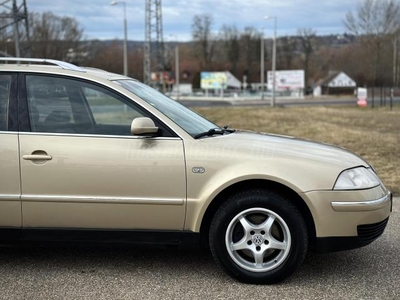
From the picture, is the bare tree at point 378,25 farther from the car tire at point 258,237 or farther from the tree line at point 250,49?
the car tire at point 258,237

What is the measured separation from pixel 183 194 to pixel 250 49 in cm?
→ 9502

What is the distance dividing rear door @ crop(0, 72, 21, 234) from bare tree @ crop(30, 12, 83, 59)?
5031cm

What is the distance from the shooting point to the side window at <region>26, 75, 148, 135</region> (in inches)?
146

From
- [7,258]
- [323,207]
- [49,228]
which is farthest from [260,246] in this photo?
[7,258]

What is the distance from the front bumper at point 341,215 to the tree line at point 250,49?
27428 millimetres

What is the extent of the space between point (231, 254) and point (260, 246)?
0.76 feet

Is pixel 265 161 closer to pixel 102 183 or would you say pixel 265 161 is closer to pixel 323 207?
pixel 323 207

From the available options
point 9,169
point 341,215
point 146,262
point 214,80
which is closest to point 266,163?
point 341,215

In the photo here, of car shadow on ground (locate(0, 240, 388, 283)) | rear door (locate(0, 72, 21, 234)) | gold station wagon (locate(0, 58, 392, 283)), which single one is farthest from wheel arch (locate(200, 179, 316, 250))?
rear door (locate(0, 72, 21, 234))

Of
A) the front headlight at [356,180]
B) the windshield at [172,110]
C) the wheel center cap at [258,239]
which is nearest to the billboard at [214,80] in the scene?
the windshield at [172,110]

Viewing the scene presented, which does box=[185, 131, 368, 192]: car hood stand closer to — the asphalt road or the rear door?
the asphalt road

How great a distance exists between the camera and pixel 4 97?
12.4 feet

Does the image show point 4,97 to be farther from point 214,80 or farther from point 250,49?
point 250,49

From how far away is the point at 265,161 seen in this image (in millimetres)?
3508
